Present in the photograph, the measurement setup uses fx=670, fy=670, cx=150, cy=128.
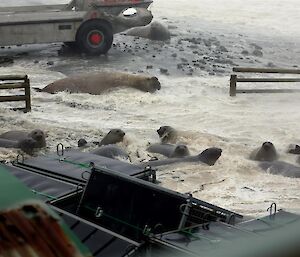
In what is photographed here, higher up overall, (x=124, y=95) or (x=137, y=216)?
(x=137, y=216)

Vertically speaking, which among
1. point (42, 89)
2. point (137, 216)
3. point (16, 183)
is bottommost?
point (42, 89)

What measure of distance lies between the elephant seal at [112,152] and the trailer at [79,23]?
950 centimetres

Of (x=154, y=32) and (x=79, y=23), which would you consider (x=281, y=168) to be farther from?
(x=154, y=32)

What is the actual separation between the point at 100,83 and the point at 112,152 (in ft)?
18.5

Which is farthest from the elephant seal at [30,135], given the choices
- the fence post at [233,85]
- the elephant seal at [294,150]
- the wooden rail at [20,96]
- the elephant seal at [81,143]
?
the fence post at [233,85]

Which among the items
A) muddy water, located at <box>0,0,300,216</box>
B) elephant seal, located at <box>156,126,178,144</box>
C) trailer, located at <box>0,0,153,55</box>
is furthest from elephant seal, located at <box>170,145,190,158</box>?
trailer, located at <box>0,0,153,55</box>

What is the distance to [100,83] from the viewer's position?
15.9 metres

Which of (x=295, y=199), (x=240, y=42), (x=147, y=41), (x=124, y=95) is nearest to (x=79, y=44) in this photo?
(x=147, y=41)

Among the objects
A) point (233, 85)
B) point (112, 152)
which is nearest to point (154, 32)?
point (233, 85)

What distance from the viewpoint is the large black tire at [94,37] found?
20.0 metres

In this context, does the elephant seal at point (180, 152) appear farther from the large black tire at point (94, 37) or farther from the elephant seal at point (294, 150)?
the large black tire at point (94, 37)

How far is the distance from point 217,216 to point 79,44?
14952mm

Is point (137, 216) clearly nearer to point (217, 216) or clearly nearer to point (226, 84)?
point (217, 216)

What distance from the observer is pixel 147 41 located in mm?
22969
